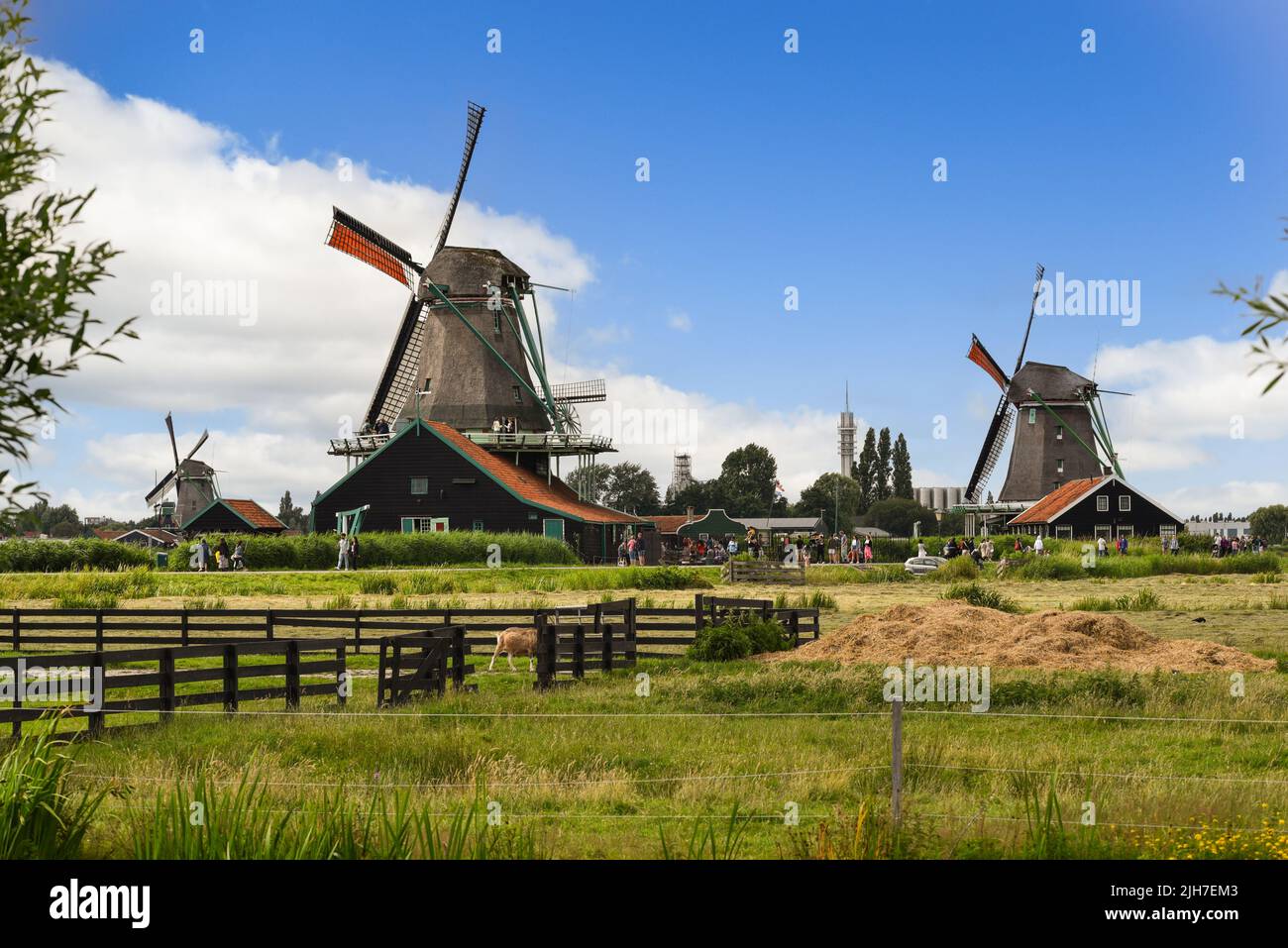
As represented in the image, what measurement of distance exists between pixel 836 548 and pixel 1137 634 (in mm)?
51680

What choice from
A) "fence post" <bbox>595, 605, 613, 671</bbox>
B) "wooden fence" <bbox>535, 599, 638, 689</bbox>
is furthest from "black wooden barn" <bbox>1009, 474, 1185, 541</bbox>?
"fence post" <bbox>595, 605, 613, 671</bbox>

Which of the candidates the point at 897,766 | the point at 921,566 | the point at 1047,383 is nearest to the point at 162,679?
the point at 897,766

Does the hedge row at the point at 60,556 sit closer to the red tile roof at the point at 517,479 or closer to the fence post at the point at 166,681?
the red tile roof at the point at 517,479

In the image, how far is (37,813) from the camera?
861 cm

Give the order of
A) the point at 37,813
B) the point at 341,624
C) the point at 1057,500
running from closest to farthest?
the point at 37,813, the point at 341,624, the point at 1057,500

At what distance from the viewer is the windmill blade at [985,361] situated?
84.9m

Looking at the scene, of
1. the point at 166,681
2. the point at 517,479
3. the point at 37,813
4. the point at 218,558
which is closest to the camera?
the point at 37,813

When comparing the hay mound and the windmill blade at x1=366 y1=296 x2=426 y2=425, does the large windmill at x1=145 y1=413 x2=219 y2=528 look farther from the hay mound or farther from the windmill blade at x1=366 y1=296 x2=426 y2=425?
the hay mound

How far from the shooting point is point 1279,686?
17.7 meters

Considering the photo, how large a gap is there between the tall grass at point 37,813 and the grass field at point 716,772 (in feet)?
0.97

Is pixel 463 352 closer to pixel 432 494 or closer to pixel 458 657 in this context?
pixel 432 494

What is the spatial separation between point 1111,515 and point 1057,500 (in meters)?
3.65
